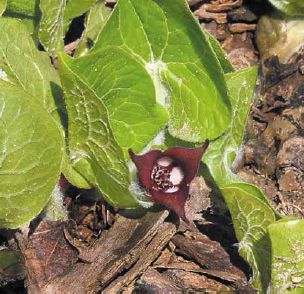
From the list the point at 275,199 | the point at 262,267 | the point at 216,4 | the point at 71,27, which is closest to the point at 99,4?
the point at 71,27

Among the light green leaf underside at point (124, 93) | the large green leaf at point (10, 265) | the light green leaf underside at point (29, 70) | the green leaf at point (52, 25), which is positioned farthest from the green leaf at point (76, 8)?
the large green leaf at point (10, 265)

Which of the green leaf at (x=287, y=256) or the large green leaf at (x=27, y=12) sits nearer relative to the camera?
the green leaf at (x=287, y=256)

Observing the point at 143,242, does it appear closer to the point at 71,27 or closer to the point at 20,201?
the point at 20,201

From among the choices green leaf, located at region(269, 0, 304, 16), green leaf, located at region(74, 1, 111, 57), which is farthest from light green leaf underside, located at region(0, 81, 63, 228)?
green leaf, located at region(269, 0, 304, 16)

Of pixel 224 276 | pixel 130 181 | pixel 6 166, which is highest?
pixel 6 166

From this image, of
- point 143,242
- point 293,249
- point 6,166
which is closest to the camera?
point 6,166

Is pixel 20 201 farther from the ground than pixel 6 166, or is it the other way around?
pixel 6 166

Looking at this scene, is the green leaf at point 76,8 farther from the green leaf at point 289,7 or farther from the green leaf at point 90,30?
the green leaf at point 289,7
